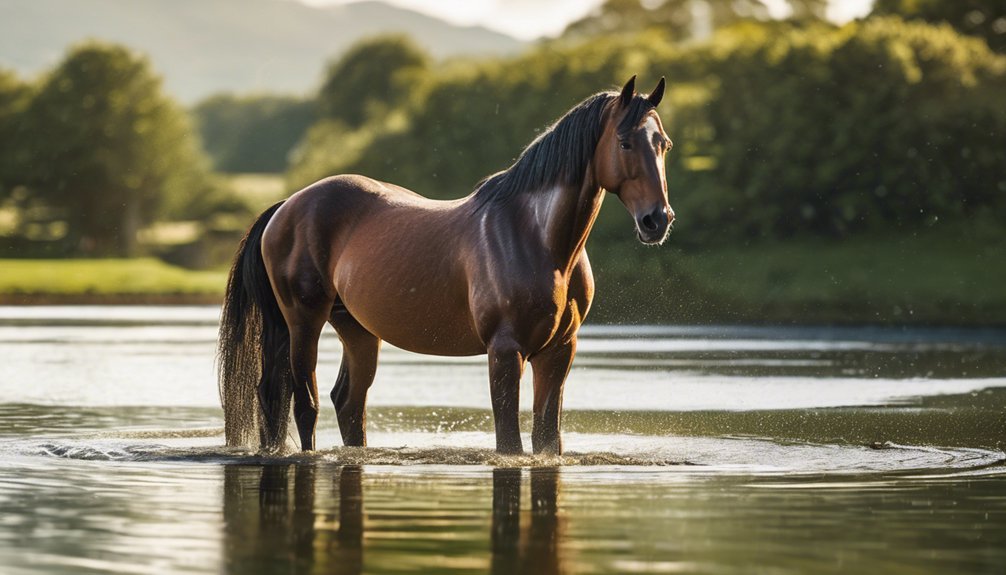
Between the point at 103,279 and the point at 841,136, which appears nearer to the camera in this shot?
the point at 841,136

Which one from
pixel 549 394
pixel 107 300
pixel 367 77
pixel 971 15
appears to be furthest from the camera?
pixel 367 77

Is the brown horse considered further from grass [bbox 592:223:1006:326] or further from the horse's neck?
grass [bbox 592:223:1006:326]

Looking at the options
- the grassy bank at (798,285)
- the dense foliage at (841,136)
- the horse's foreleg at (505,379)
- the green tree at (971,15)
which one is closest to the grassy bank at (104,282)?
the grassy bank at (798,285)

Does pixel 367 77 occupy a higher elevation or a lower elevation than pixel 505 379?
higher

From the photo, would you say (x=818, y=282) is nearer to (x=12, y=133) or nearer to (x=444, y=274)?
(x=444, y=274)

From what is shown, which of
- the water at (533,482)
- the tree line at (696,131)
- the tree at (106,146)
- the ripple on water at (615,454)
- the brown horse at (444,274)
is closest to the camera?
the water at (533,482)

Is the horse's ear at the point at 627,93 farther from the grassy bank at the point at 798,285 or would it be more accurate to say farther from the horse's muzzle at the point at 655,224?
the grassy bank at the point at 798,285

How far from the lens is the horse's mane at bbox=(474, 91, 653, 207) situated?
9.94 metres

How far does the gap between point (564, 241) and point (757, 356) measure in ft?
52.6

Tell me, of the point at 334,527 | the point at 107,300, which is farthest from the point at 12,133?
the point at 334,527

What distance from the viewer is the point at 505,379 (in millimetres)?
10008

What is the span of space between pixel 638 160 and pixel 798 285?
38.9 meters

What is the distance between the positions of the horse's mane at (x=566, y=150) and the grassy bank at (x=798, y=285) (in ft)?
95.4

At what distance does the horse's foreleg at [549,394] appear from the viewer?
10.4 m
